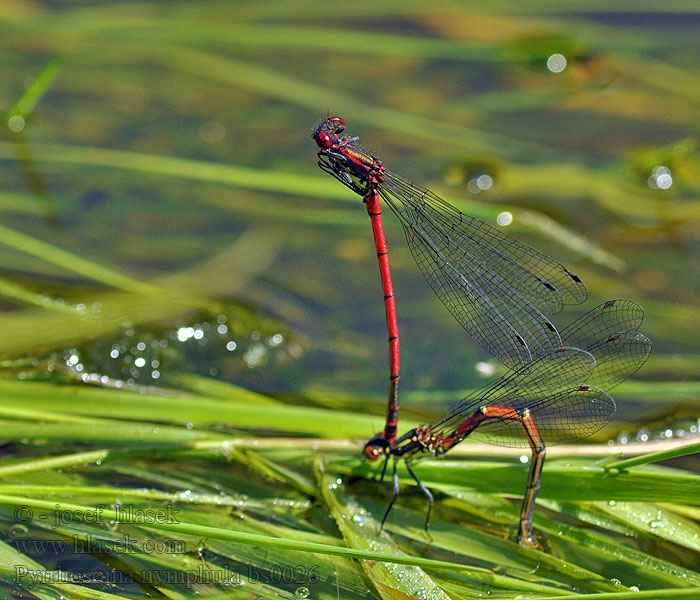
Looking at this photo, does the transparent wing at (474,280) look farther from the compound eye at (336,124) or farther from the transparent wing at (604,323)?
the compound eye at (336,124)

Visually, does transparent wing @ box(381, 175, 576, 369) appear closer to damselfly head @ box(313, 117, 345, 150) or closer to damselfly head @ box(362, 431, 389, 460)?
damselfly head @ box(313, 117, 345, 150)

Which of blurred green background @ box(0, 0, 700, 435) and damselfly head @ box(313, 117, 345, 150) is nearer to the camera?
damselfly head @ box(313, 117, 345, 150)

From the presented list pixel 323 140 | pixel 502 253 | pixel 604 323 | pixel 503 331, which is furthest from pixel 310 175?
pixel 604 323

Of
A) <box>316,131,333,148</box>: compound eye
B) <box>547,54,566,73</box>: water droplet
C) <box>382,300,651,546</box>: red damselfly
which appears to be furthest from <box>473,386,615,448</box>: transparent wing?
<box>547,54,566,73</box>: water droplet

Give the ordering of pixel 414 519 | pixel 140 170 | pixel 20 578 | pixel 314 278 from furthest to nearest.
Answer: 1. pixel 140 170
2. pixel 314 278
3. pixel 414 519
4. pixel 20 578

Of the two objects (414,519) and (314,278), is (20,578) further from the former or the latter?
(314,278)

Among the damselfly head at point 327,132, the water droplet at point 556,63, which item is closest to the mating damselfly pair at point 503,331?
the damselfly head at point 327,132

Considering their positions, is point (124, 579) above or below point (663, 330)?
below

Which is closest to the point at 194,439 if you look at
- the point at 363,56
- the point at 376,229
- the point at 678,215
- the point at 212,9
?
the point at 376,229
